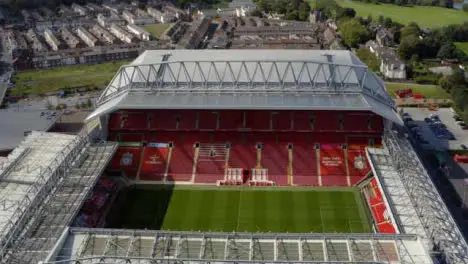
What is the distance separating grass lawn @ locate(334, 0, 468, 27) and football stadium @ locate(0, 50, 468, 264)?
7224 centimetres

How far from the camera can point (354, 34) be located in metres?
83.4

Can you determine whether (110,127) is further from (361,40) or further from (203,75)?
(361,40)

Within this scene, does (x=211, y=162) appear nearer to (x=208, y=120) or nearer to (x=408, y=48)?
(x=208, y=120)

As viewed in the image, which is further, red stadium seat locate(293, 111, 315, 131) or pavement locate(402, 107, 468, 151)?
pavement locate(402, 107, 468, 151)

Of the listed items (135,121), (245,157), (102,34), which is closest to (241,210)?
(245,157)

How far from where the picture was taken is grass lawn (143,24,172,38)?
92.3 m

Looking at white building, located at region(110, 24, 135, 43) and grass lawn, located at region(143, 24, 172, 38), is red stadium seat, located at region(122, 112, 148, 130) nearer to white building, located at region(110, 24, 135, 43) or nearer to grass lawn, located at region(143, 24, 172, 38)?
white building, located at region(110, 24, 135, 43)

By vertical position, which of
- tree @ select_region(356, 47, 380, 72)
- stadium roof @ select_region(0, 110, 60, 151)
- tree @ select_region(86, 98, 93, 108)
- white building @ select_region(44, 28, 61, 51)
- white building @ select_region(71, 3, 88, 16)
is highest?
white building @ select_region(71, 3, 88, 16)

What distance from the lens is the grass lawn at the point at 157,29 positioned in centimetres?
9229

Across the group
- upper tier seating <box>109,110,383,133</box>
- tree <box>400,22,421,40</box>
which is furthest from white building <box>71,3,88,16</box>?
upper tier seating <box>109,110,383,133</box>

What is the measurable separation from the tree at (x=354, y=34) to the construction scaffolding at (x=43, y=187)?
59630mm

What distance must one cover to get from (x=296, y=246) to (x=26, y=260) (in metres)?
13.8

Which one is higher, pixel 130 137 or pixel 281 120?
pixel 281 120

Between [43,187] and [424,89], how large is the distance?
51.9 m
